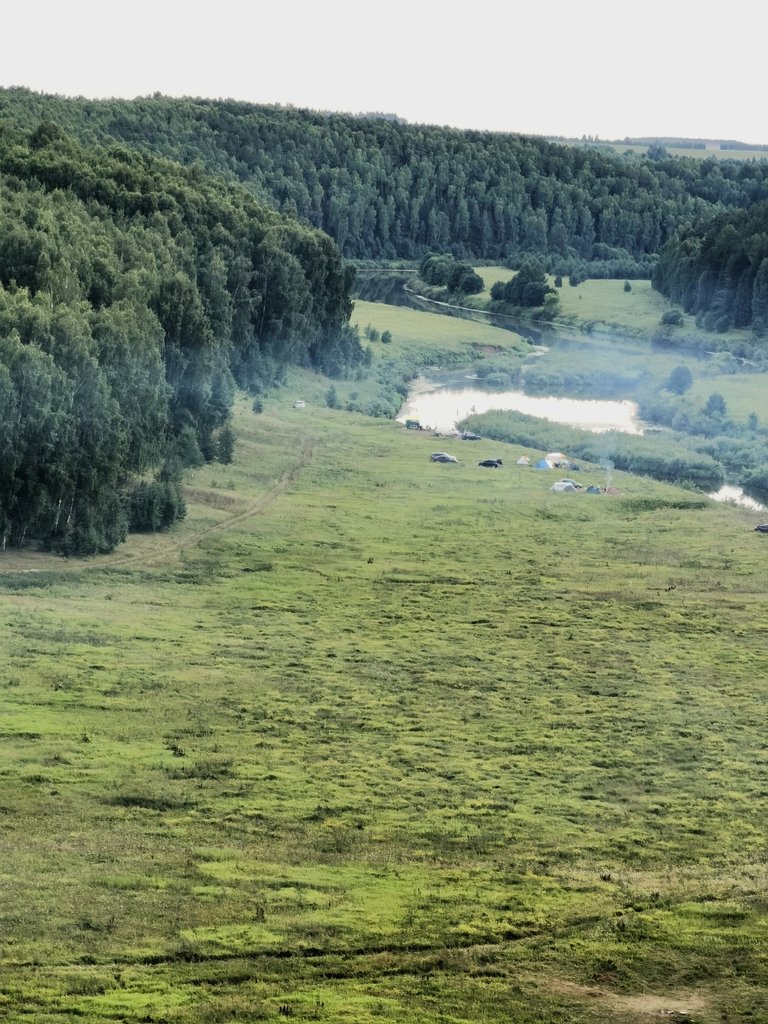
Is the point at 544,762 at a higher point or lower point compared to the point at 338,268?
lower

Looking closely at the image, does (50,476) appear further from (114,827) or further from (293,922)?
(293,922)

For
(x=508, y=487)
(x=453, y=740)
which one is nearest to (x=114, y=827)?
(x=453, y=740)

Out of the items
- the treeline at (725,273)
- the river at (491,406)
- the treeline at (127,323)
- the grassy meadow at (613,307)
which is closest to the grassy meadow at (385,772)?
the treeline at (127,323)

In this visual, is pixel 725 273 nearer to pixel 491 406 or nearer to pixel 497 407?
pixel 491 406

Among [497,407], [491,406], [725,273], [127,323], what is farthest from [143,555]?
[725,273]

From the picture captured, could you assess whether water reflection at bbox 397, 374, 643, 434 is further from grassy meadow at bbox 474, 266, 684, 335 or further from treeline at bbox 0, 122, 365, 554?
grassy meadow at bbox 474, 266, 684, 335

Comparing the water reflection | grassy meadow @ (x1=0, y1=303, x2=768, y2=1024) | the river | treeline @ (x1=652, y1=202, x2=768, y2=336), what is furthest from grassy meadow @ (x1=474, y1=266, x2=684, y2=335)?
grassy meadow @ (x1=0, y1=303, x2=768, y2=1024)
